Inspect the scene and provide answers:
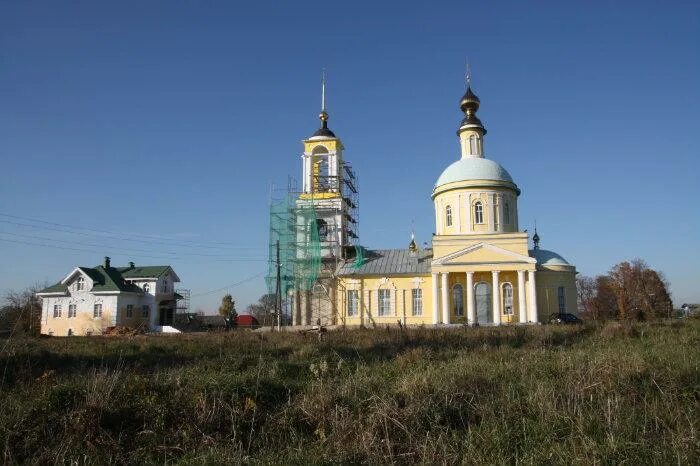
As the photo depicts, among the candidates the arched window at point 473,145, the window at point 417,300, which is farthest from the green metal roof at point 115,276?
the arched window at point 473,145

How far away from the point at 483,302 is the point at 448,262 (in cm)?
377

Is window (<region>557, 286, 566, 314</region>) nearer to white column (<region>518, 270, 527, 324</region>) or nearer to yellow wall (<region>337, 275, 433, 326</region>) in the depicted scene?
white column (<region>518, 270, 527, 324</region>)

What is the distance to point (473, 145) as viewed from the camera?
41.5 meters

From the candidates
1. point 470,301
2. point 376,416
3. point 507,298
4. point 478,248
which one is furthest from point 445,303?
point 376,416

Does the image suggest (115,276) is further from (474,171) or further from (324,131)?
(474,171)

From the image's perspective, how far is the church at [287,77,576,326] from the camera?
35.6 metres

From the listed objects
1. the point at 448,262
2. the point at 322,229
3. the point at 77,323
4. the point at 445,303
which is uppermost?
the point at 322,229

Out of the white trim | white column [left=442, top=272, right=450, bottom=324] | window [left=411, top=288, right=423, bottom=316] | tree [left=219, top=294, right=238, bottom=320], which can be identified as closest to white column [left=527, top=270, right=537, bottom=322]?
the white trim

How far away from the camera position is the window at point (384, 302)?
126ft

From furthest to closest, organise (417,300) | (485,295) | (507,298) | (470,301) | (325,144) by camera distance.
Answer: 1. (325,144)
2. (417,300)
3. (485,295)
4. (507,298)
5. (470,301)

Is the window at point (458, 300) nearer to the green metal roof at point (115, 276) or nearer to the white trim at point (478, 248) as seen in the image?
the white trim at point (478, 248)

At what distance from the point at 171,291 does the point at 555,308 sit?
102ft

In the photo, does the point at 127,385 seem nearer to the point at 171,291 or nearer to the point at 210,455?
the point at 210,455

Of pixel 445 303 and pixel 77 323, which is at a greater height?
pixel 445 303
